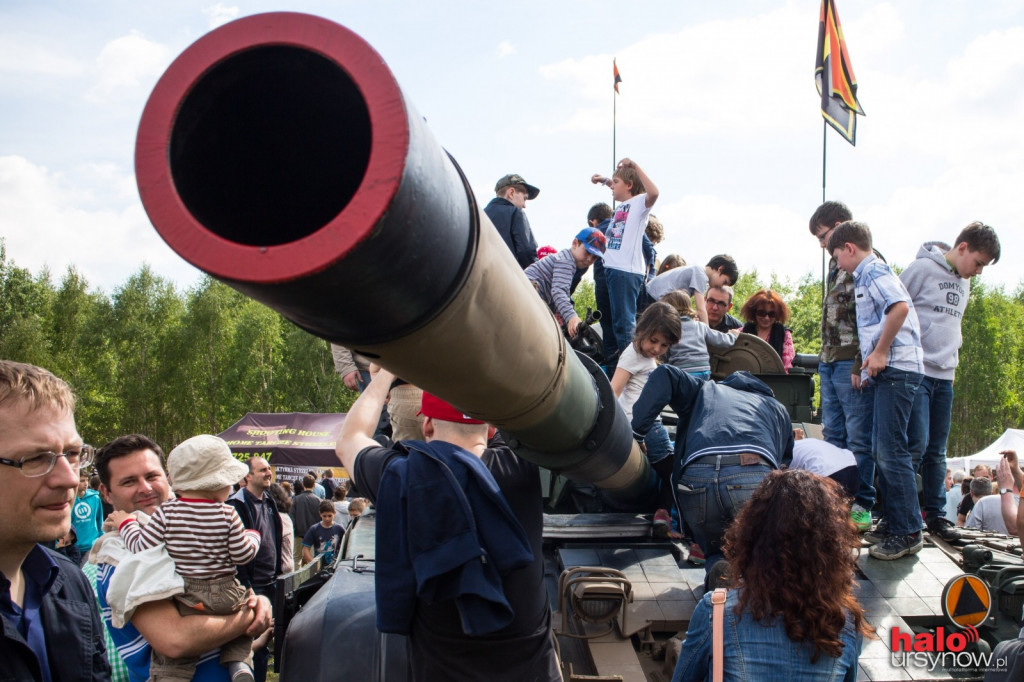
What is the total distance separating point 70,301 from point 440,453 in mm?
49623

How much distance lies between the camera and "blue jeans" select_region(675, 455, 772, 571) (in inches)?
165

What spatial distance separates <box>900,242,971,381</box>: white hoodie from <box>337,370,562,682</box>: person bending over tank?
144 inches

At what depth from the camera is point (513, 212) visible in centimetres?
754

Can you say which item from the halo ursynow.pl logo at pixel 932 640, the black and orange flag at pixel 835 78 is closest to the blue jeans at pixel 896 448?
the halo ursynow.pl logo at pixel 932 640

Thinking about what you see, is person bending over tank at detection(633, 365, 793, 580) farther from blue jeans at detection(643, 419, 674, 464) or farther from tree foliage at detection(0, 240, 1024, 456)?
tree foliage at detection(0, 240, 1024, 456)

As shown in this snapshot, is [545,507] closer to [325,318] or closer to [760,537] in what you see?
[760,537]

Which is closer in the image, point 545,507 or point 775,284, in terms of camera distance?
point 545,507

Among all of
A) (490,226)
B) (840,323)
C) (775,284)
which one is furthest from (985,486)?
(775,284)

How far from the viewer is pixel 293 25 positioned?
1.27 meters

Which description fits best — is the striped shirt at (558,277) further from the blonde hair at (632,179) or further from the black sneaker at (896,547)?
the black sneaker at (896,547)

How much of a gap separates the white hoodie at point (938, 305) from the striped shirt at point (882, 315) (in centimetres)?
38

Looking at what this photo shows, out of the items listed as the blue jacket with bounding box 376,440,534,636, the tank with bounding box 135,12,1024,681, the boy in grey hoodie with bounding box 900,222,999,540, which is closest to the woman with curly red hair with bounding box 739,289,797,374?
the boy in grey hoodie with bounding box 900,222,999,540

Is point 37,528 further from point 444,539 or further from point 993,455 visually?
point 993,455

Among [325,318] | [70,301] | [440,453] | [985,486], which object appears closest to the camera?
[325,318]
